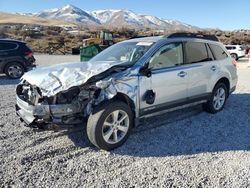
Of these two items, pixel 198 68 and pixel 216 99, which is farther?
pixel 216 99

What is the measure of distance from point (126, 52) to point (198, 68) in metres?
1.52

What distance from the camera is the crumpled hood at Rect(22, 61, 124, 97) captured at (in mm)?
5020

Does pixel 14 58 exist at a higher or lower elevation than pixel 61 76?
lower

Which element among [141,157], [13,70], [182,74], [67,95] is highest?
[182,74]

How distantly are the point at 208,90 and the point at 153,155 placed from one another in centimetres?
266

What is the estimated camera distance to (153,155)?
196 inches

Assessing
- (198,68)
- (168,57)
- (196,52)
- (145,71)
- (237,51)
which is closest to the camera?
(145,71)

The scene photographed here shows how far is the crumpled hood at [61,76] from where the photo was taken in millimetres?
5020

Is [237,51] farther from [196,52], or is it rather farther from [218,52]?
[196,52]

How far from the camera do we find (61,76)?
5.27 m

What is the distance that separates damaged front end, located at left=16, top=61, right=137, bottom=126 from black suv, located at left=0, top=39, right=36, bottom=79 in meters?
8.75

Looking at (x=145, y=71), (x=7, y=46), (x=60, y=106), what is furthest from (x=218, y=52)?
(x=7, y=46)

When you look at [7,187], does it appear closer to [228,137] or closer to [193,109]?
[228,137]

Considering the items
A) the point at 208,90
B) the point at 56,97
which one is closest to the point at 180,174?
the point at 56,97
